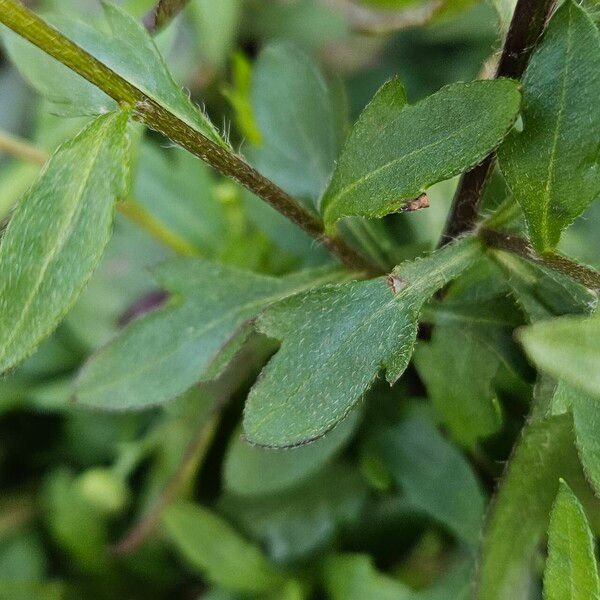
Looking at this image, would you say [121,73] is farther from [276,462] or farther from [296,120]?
[276,462]

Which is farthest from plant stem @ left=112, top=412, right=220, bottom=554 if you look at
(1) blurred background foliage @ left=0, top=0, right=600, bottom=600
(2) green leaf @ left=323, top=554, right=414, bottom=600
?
(2) green leaf @ left=323, top=554, right=414, bottom=600

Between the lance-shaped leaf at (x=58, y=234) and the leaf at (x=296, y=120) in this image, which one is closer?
the lance-shaped leaf at (x=58, y=234)

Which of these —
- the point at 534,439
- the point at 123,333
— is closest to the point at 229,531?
the point at 123,333

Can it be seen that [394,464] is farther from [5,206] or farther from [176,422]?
[5,206]

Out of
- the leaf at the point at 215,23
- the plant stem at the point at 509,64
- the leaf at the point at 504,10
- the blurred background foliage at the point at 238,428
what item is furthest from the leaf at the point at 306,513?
the leaf at the point at 215,23

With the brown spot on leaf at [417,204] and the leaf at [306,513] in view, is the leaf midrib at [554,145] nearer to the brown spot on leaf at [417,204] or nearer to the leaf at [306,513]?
the brown spot on leaf at [417,204]
